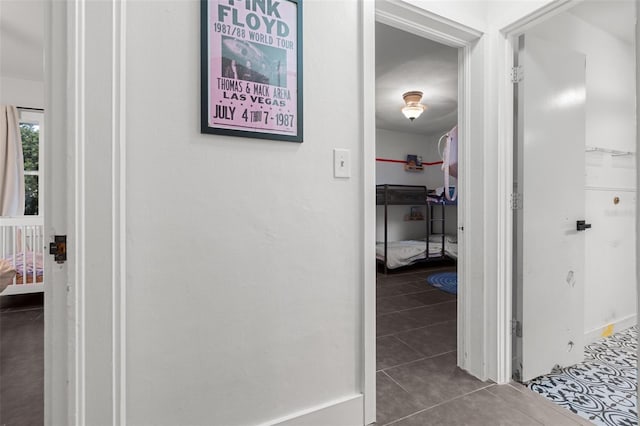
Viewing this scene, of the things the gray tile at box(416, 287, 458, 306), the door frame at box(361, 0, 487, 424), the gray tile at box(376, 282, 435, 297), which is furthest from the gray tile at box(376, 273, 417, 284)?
the door frame at box(361, 0, 487, 424)

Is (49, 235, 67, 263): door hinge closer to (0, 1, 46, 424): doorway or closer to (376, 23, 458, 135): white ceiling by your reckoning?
(0, 1, 46, 424): doorway

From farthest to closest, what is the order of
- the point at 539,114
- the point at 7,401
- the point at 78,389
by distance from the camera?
1. the point at 539,114
2. the point at 7,401
3. the point at 78,389

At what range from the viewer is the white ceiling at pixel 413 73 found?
2.72 m

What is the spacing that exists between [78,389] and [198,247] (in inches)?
21.2

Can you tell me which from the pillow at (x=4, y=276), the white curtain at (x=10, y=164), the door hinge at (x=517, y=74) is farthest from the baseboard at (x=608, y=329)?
the white curtain at (x=10, y=164)

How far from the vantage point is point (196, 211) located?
108 cm

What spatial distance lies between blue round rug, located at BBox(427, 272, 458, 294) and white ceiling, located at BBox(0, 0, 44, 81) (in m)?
4.61

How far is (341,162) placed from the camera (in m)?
1.34

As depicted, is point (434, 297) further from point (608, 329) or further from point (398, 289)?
point (608, 329)

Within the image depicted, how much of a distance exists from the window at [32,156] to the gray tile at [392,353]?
4166 mm

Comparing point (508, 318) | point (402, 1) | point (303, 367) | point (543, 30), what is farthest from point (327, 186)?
point (543, 30)

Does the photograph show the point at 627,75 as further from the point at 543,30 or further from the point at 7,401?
the point at 7,401

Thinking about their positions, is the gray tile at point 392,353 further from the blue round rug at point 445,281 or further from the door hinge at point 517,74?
the door hinge at point 517,74

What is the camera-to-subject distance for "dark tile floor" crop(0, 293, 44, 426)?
1479 millimetres
